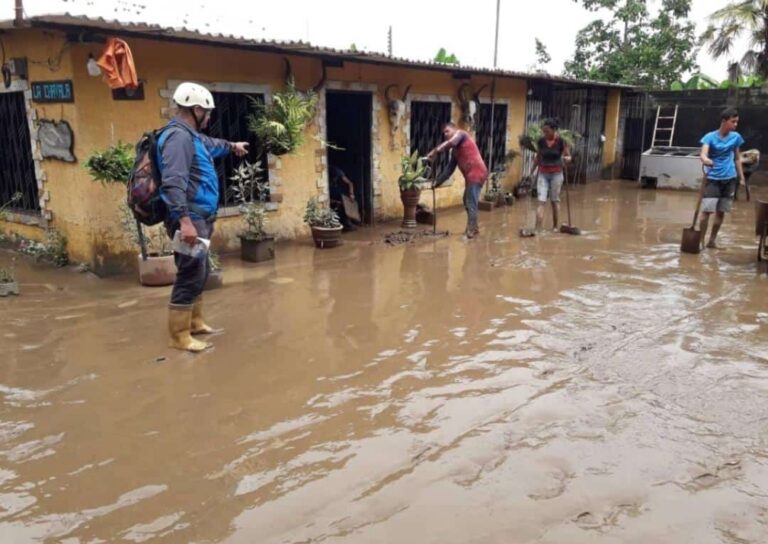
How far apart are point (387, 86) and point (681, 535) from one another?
347 inches

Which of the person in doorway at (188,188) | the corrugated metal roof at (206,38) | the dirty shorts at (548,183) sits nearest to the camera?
the person in doorway at (188,188)

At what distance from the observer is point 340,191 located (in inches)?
398

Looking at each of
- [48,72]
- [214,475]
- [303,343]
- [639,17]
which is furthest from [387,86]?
[639,17]

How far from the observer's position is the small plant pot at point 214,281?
6277 mm

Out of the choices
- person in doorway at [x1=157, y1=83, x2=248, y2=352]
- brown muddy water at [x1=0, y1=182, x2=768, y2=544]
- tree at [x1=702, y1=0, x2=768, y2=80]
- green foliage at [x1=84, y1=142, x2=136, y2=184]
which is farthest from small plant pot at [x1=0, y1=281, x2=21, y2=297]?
tree at [x1=702, y1=0, x2=768, y2=80]

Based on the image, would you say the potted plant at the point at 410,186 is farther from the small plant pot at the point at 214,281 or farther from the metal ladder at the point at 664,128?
the metal ladder at the point at 664,128

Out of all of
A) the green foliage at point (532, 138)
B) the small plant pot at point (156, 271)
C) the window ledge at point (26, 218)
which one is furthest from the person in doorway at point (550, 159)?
the window ledge at point (26, 218)

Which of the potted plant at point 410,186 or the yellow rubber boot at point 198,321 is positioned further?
the potted plant at point 410,186

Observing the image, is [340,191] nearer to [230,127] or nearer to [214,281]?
[230,127]

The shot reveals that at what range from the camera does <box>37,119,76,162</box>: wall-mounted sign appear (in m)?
6.55

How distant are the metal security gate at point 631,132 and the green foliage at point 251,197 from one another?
1326cm

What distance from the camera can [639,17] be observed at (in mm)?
20062

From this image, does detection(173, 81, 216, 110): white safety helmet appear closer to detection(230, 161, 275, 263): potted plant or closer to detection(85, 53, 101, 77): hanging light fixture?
detection(85, 53, 101, 77): hanging light fixture

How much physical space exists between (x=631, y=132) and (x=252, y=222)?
14049 millimetres
